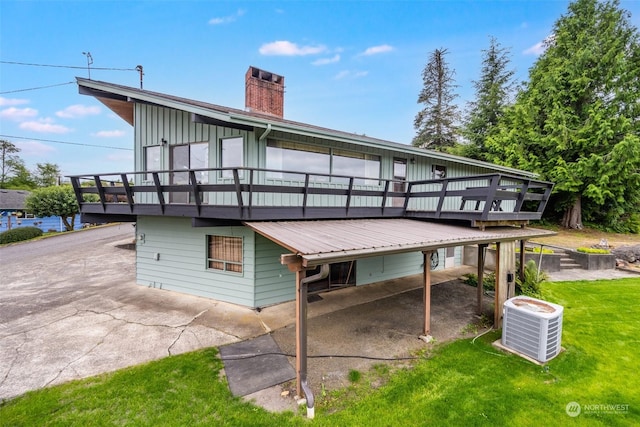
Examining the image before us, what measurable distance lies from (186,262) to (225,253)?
1562mm

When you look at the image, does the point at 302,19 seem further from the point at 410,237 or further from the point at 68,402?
the point at 68,402

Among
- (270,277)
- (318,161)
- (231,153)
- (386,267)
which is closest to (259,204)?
(231,153)

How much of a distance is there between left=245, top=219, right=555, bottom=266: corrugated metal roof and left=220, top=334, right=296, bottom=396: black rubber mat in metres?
2.25

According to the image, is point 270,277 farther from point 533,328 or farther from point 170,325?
point 533,328

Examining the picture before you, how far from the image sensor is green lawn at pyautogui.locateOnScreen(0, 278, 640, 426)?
3.46 m

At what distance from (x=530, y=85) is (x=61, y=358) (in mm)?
29172

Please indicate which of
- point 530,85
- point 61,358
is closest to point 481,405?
point 61,358

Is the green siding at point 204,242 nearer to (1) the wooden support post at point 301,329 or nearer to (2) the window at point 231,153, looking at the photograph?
(2) the window at point 231,153

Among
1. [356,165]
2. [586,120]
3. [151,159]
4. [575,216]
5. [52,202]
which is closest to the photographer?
[151,159]

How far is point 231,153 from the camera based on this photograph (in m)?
7.17

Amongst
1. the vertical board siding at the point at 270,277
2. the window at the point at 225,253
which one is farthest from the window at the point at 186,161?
the vertical board siding at the point at 270,277

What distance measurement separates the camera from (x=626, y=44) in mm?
16938

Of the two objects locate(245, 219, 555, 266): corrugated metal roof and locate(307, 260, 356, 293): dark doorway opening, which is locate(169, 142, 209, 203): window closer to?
locate(245, 219, 555, 266): corrugated metal roof

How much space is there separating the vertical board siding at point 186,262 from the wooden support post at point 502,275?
20.4 ft
